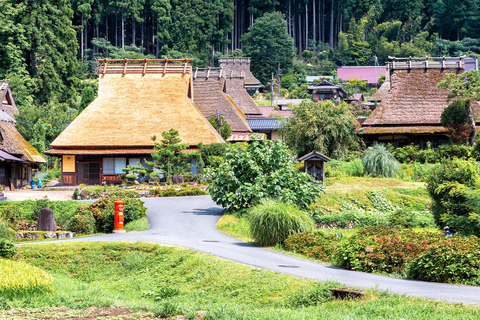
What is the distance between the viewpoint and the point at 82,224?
26.3 meters

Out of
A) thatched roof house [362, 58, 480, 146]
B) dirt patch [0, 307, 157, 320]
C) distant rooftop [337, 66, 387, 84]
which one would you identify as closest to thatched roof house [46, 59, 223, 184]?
thatched roof house [362, 58, 480, 146]

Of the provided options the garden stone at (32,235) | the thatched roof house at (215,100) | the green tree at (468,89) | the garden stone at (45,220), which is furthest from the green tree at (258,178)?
the thatched roof house at (215,100)

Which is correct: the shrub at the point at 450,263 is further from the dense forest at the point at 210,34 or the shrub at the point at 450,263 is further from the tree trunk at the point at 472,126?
the dense forest at the point at 210,34

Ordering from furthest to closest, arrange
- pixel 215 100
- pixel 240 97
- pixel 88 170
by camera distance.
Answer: pixel 240 97
pixel 215 100
pixel 88 170

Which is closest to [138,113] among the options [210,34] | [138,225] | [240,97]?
[138,225]

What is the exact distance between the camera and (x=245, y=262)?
1736 centimetres

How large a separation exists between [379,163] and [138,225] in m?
17.0

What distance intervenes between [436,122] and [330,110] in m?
10.5

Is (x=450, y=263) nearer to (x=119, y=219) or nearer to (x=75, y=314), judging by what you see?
(x=75, y=314)

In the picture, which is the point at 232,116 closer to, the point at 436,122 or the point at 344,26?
the point at 436,122

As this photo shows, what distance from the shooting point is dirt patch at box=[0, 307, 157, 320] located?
13.1 meters

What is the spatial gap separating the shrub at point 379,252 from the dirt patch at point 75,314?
5.62 metres

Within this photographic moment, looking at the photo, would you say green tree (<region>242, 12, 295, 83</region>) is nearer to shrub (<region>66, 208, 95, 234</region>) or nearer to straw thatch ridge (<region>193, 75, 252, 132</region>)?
straw thatch ridge (<region>193, 75, 252, 132</region>)

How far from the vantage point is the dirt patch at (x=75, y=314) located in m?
13.1
